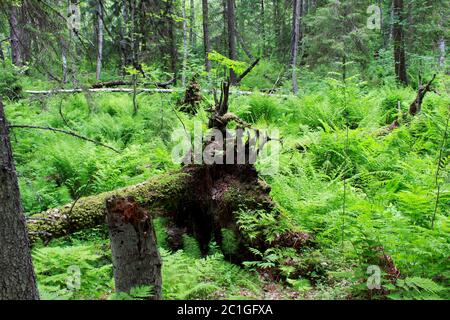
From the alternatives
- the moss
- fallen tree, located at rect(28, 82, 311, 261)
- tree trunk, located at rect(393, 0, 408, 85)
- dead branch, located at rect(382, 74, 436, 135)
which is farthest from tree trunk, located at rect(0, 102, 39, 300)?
tree trunk, located at rect(393, 0, 408, 85)

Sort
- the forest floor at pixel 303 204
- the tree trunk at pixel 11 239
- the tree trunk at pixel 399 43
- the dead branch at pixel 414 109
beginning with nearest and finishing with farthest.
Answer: the tree trunk at pixel 11 239
the forest floor at pixel 303 204
the dead branch at pixel 414 109
the tree trunk at pixel 399 43

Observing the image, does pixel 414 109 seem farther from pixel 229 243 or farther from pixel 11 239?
pixel 11 239

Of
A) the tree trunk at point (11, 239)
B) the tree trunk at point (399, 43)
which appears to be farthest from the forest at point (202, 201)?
the tree trunk at point (399, 43)

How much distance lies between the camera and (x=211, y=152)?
4.68 meters

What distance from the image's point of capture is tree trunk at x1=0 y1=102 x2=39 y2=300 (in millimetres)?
2242

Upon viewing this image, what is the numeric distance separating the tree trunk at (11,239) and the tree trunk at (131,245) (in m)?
0.55

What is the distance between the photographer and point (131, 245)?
265cm

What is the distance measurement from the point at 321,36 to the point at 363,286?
1304 cm

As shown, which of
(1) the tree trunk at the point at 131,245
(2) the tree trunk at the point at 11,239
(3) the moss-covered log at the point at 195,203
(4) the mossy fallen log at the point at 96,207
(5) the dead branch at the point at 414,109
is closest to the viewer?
(2) the tree trunk at the point at 11,239

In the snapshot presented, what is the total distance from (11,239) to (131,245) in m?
0.74

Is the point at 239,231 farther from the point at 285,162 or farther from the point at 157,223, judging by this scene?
the point at 285,162

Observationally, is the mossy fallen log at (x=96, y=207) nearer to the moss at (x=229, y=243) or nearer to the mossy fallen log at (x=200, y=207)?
the mossy fallen log at (x=200, y=207)

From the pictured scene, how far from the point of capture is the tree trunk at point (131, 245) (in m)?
2.65

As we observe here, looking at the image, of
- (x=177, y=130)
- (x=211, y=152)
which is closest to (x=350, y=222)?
(x=211, y=152)
